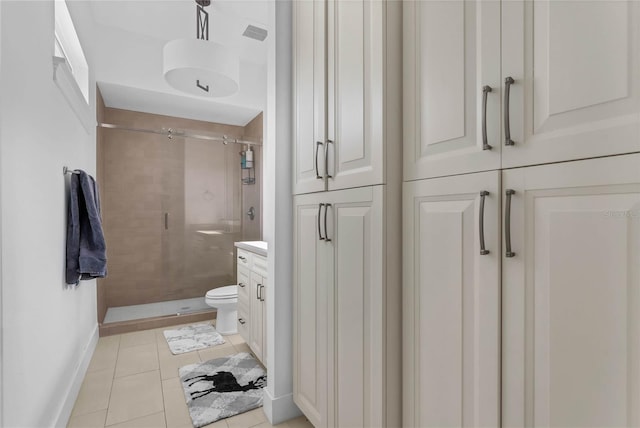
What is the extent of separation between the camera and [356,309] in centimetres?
127

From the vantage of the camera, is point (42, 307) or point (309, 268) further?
point (309, 268)

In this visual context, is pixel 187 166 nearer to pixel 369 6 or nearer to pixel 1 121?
pixel 1 121

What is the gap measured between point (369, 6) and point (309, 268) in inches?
44.8

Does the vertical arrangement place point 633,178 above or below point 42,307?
above

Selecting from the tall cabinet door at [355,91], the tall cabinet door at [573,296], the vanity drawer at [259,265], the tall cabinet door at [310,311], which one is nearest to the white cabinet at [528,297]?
the tall cabinet door at [573,296]

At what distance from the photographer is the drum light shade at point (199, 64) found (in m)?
2.01

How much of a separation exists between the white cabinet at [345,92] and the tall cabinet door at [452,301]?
235 millimetres

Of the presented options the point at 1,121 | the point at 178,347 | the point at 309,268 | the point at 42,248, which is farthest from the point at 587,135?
the point at 178,347

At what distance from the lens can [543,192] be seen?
75 cm

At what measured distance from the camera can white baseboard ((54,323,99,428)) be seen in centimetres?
171

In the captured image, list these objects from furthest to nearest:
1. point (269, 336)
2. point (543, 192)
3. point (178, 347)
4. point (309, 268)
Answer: point (178, 347) < point (269, 336) < point (309, 268) < point (543, 192)

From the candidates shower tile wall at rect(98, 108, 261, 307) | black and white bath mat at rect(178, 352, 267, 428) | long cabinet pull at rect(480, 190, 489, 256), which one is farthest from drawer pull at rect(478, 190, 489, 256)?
shower tile wall at rect(98, 108, 261, 307)

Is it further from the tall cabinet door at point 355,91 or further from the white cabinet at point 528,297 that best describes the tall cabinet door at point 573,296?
the tall cabinet door at point 355,91

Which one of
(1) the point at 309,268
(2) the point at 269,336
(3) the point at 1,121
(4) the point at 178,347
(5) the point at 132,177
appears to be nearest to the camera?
(3) the point at 1,121
